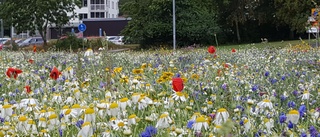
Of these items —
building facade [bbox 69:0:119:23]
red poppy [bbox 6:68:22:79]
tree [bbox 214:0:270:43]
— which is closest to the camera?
red poppy [bbox 6:68:22:79]

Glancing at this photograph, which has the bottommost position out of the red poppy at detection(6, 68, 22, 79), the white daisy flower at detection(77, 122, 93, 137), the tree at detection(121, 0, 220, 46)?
the white daisy flower at detection(77, 122, 93, 137)

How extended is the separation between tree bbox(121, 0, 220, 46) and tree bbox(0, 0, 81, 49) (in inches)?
214

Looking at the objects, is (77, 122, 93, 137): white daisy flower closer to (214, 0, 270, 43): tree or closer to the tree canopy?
the tree canopy

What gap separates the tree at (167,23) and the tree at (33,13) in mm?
5443

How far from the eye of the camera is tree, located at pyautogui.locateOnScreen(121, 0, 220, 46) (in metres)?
34.6

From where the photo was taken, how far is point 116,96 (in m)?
3.55

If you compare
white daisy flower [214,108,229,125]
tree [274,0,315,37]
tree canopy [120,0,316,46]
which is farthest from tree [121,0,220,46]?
white daisy flower [214,108,229,125]

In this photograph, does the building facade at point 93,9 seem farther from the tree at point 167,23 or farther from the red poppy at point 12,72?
the red poppy at point 12,72

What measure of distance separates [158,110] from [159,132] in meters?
0.66

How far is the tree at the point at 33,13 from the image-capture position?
35.8 meters

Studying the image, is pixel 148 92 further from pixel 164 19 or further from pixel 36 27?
pixel 36 27

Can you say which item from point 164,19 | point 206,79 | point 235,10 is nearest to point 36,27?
point 164,19

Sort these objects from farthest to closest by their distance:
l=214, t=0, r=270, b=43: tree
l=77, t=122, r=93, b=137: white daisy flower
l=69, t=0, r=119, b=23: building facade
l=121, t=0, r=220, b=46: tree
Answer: l=69, t=0, r=119, b=23: building facade, l=214, t=0, r=270, b=43: tree, l=121, t=0, r=220, b=46: tree, l=77, t=122, r=93, b=137: white daisy flower

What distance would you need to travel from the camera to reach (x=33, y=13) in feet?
119
